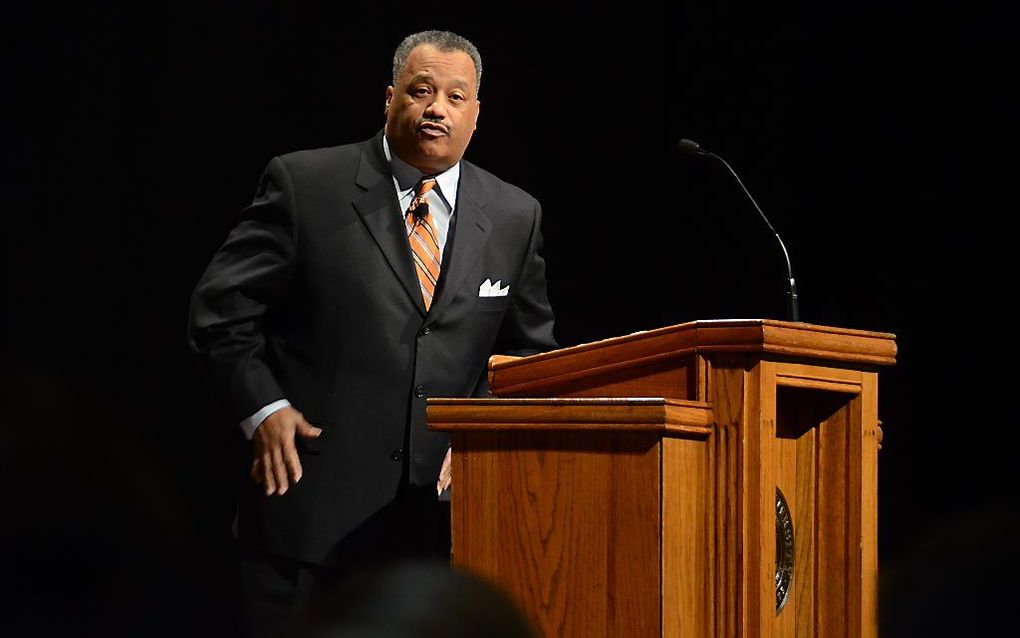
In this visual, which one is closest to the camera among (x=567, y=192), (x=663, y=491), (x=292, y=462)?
(x=663, y=491)

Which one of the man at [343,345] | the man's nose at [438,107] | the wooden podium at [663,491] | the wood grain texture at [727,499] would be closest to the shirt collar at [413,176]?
the man at [343,345]

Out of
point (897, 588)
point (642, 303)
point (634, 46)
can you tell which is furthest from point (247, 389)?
point (634, 46)

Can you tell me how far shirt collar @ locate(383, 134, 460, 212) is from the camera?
2.74 metres

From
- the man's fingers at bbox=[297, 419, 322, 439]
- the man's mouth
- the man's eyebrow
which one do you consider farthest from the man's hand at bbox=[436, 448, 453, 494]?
the man's eyebrow

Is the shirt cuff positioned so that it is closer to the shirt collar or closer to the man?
A: the man

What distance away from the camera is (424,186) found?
2766 millimetres

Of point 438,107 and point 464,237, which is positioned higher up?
point 438,107

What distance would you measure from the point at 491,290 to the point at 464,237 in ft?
0.37

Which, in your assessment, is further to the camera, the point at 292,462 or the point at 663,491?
the point at 292,462

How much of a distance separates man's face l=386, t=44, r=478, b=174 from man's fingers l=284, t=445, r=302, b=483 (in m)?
0.60

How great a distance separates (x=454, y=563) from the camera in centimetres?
212

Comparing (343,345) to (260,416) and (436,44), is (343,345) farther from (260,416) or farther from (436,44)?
(436,44)

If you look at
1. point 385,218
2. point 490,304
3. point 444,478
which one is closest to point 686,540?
point 444,478

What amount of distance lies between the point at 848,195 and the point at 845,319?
338 millimetres
